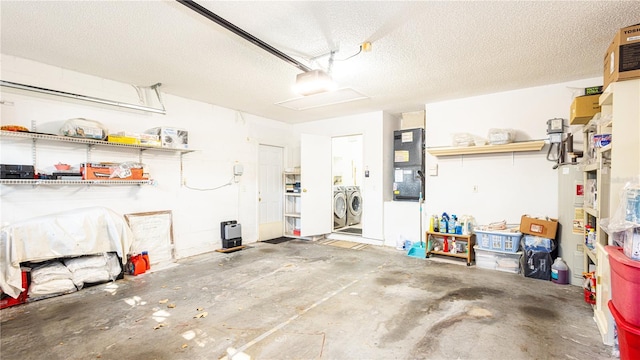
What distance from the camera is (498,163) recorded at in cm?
450

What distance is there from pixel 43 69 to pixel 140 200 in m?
1.92

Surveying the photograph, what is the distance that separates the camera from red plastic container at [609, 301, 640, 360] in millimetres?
1635

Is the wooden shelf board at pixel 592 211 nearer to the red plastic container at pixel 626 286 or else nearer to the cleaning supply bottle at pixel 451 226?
the red plastic container at pixel 626 286

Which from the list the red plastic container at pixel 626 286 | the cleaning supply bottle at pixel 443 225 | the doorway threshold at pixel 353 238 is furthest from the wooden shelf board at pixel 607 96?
the doorway threshold at pixel 353 238

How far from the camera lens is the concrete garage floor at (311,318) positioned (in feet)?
7.07

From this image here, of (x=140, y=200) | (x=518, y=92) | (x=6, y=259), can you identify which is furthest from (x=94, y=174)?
(x=518, y=92)

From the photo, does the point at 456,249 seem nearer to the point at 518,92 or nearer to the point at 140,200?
the point at 518,92

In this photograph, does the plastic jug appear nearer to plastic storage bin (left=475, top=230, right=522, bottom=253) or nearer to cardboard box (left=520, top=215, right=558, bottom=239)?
cardboard box (left=520, top=215, right=558, bottom=239)

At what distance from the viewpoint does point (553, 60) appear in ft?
10.7

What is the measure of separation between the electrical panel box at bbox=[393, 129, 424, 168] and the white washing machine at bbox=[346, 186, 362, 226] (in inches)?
78.9

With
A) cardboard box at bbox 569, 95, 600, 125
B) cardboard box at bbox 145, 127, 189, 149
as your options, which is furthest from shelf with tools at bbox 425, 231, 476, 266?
cardboard box at bbox 145, 127, 189, 149

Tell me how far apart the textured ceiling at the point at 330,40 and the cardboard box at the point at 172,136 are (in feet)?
2.15

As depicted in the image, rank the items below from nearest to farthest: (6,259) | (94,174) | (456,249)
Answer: (6,259) → (94,174) → (456,249)

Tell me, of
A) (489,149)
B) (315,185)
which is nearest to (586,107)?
(489,149)
